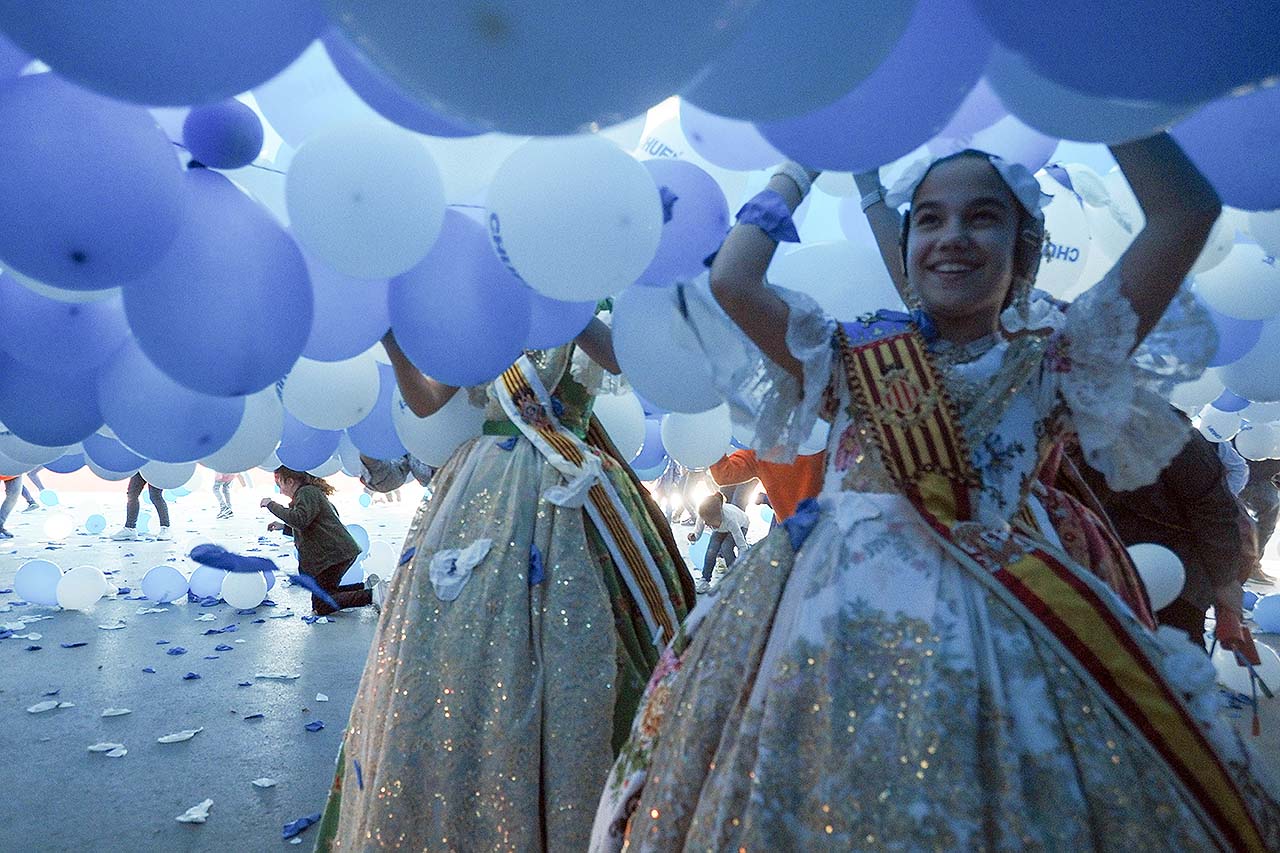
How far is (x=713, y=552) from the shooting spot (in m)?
6.50

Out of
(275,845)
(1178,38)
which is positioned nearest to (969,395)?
(1178,38)

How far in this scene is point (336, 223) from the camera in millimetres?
1264

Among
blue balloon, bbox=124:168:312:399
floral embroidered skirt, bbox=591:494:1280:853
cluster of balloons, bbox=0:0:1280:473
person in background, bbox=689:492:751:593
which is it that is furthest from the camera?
person in background, bbox=689:492:751:593

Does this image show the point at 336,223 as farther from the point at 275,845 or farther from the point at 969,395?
the point at 275,845

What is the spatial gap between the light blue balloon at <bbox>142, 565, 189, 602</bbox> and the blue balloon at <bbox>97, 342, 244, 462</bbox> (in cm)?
434

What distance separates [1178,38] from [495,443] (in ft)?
4.70

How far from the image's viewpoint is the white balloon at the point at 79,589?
503 centimetres

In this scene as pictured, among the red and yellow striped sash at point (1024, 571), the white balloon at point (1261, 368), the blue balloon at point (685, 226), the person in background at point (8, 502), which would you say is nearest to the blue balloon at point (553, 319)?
the blue balloon at point (685, 226)

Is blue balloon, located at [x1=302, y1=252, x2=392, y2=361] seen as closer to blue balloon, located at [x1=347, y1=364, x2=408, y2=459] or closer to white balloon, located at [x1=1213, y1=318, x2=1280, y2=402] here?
blue balloon, located at [x1=347, y1=364, x2=408, y2=459]

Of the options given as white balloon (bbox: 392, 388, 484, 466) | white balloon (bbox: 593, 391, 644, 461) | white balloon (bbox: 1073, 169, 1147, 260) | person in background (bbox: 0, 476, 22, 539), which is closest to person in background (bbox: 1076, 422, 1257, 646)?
white balloon (bbox: 1073, 169, 1147, 260)

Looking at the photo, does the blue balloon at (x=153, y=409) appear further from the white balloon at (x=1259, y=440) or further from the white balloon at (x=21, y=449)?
the white balloon at (x=1259, y=440)

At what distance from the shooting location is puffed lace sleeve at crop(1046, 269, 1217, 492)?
101cm

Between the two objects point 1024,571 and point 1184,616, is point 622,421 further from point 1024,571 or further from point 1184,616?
point 1184,616

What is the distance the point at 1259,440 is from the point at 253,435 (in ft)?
15.0
